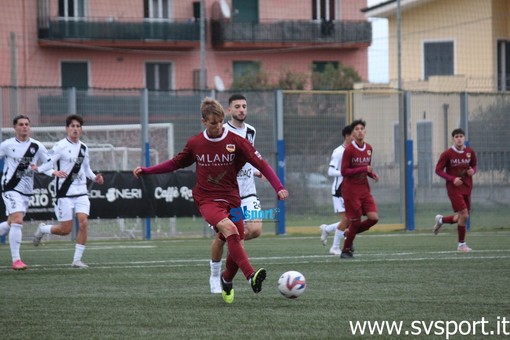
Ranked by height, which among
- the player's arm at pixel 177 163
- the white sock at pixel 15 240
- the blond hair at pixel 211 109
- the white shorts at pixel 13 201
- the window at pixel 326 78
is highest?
the window at pixel 326 78

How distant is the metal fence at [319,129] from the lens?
2350cm

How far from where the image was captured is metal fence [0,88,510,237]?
77.1 feet

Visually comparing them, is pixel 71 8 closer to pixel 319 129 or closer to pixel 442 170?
pixel 319 129

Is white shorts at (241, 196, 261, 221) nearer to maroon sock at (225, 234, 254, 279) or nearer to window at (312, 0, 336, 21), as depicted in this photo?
maroon sock at (225, 234, 254, 279)

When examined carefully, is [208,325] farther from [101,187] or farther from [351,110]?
[351,110]

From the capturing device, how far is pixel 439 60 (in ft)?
140

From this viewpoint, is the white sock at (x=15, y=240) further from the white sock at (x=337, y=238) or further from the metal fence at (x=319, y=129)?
the metal fence at (x=319, y=129)

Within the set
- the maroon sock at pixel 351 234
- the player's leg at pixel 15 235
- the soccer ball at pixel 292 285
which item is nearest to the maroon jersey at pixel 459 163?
the maroon sock at pixel 351 234

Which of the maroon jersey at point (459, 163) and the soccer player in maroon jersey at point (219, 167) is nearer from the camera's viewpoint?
the soccer player in maroon jersey at point (219, 167)

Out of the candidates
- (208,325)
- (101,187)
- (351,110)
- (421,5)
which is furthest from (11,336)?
(421,5)

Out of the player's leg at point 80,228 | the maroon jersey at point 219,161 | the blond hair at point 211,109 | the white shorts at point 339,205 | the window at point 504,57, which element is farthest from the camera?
the window at point 504,57

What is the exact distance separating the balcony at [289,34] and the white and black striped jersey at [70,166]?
28260 mm

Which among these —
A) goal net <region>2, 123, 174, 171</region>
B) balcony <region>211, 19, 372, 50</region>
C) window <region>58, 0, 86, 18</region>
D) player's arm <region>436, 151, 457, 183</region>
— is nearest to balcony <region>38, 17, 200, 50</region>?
window <region>58, 0, 86, 18</region>

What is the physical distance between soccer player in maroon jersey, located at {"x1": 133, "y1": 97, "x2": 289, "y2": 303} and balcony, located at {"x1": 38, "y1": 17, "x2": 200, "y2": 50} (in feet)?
98.9
